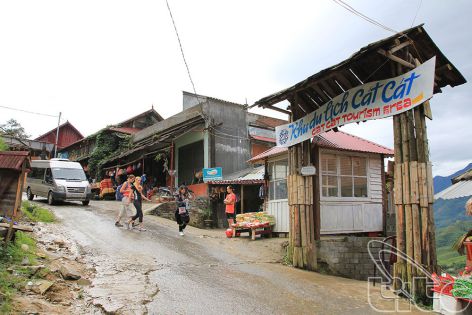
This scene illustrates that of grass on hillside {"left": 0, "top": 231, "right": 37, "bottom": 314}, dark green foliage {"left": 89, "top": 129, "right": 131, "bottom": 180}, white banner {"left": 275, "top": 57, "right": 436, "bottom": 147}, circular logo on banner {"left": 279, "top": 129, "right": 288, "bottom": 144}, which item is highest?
dark green foliage {"left": 89, "top": 129, "right": 131, "bottom": 180}

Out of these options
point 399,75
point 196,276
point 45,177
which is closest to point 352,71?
point 399,75

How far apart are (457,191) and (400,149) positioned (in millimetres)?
2767

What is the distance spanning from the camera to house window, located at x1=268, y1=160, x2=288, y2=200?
526 inches

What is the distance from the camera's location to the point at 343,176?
1237cm

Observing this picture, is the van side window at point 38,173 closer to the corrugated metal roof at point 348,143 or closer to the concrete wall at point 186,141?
the concrete wall at point 186,141

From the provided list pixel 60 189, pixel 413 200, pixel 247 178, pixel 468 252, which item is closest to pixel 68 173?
pixel 60 189

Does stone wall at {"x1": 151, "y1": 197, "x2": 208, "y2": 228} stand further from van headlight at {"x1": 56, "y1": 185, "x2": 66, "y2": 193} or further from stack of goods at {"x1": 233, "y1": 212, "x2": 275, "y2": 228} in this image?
stack of goods at {"x1": 233, "y1": 212, "x2": 275, "y2": 228}

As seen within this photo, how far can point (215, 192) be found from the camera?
19.1 meters

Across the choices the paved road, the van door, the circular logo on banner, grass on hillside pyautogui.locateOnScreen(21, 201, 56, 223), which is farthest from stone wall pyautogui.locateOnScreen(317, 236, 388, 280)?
the van door

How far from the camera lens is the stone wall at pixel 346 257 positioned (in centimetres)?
1021

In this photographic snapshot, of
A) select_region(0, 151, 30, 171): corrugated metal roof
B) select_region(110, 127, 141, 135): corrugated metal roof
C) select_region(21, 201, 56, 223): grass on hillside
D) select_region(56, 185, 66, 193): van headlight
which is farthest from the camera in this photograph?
select_region(110, 127, 141, 135): corrugated metal roof

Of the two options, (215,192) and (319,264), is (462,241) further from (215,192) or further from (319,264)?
(215,192)

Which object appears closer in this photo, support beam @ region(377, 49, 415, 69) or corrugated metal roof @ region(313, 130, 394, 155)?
support beam @ region(377, 49, 415, 69)

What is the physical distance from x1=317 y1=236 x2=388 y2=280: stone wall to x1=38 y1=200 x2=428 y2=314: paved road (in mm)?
1357
